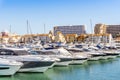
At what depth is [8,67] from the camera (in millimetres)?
27484

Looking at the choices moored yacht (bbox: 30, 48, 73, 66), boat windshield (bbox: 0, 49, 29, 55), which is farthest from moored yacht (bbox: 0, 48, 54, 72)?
moored yacht (bbox: 30, 48, 73, 66)

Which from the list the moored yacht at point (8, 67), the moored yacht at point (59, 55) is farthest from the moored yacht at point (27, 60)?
the moored yacht at point (59, 55)

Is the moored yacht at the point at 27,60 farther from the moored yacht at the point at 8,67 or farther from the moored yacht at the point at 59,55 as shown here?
the moored yacht at the point at 59,55

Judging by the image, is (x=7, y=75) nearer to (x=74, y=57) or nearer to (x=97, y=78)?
(x=97, y=78)

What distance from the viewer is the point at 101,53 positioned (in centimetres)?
5197

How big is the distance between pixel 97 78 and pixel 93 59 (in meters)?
20.4

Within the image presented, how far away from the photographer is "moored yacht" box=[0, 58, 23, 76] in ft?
89.8

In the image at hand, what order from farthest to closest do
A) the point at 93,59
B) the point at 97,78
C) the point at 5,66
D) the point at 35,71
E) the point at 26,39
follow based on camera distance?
1. the point at 26,39
2. the point at 93,59
3. the point at 35,71
4. the point at 97,78
5. the point at 5,66

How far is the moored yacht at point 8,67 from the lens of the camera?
2736 cm

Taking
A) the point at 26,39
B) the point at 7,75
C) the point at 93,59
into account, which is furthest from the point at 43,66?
the point at 26,39

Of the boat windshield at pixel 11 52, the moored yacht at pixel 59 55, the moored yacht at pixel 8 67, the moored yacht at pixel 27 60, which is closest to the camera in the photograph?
the moored yacht at pixel 8 67

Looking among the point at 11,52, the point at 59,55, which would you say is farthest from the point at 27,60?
the point at 59,55

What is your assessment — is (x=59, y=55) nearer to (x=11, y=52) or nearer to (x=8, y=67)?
(x=11, y=52)

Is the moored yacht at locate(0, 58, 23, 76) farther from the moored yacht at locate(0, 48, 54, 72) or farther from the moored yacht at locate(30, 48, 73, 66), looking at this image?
the moored yacht at locate(30, 48, 73, 66)
